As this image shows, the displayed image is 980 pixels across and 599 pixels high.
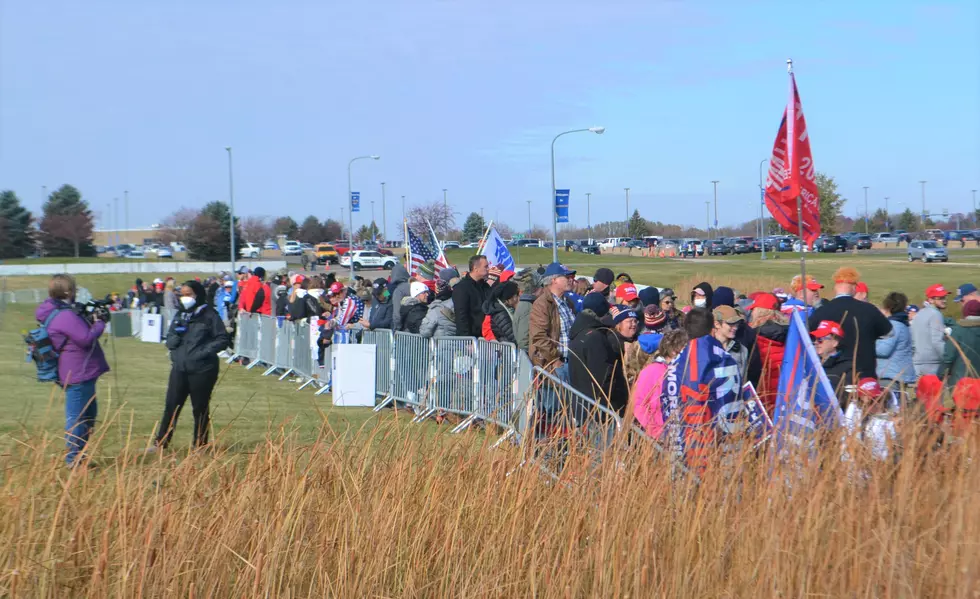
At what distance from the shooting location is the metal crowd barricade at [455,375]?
10367mm

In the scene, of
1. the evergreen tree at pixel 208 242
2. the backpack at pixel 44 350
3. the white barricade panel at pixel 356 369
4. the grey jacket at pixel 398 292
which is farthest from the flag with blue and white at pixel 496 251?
the evergreen tree at pixel 208 242

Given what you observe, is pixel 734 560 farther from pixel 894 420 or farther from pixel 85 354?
pixel 85 354

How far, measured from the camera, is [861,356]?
→ 23.9 ft

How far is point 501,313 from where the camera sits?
10617mm

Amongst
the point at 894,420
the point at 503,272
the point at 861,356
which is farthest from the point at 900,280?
the point at 894,420

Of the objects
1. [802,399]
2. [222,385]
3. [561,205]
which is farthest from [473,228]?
[802,399]

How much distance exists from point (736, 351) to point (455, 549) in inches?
147

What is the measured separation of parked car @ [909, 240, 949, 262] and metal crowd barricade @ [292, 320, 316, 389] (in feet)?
164

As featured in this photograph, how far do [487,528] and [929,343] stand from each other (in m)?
6.77

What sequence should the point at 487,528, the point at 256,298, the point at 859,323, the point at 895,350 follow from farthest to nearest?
1. the point at 256,298
2. the point at 895,350
3. the point at 859,323
4. the point at 487,528

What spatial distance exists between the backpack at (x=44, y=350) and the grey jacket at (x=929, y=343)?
7716 mm

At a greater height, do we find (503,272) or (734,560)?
(503,272)

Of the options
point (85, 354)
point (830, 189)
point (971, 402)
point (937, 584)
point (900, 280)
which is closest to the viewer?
point (937, 584)

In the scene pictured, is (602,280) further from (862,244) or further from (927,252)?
(862,244)
